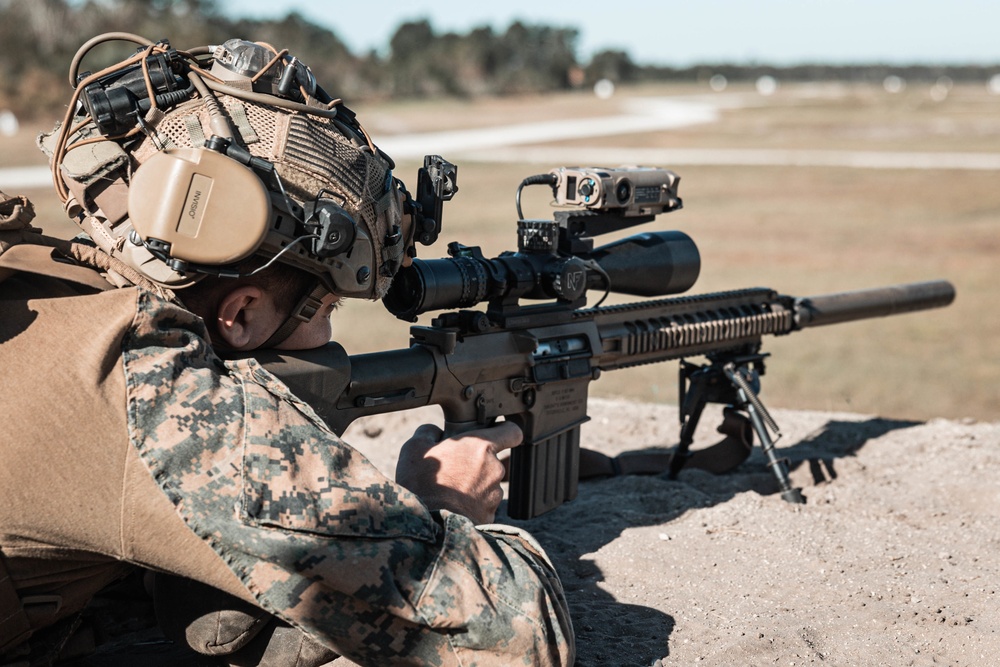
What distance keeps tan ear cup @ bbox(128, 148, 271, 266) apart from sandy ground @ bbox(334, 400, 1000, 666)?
147 cm

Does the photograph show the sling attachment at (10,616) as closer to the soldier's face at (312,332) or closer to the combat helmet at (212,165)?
the combat helmet at (212,165)

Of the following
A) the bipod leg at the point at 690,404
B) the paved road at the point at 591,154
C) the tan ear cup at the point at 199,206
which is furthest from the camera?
the paved road at the point at 591,154

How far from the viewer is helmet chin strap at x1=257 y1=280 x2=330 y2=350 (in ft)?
8.98

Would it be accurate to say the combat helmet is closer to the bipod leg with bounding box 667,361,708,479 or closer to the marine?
the marine

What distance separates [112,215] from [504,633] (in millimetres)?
1385

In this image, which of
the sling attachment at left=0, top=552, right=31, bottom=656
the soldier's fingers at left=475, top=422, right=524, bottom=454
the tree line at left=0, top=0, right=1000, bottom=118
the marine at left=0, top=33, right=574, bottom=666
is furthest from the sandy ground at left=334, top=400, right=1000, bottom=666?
the tree line at left=0, top=0, right=1000, bottom=118

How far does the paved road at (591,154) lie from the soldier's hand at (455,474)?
19315 mm

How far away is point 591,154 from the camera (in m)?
30.1

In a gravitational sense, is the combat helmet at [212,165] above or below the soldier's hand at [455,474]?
above

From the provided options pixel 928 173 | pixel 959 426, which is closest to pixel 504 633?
pixel 959 426

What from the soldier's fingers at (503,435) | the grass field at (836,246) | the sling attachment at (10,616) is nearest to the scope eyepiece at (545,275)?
the soldier's fingers at (503,435)

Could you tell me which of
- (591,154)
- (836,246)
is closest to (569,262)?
(836,246)

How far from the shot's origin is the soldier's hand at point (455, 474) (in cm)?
288

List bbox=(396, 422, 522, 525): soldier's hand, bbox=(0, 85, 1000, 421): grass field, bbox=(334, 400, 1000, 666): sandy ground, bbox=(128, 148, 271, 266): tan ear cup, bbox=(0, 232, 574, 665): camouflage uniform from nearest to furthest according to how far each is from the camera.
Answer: bbox=(0, 232, 574, 665): camouflage uniform → bbox=(128, 148, 271, 266): tan ear cup → bbox=(396, 422, 522, 525): soldier's hand → bbox=(334, 400, 1000, 666): sandy ground → bbox=(0, 85, 1000, 421): grass field
